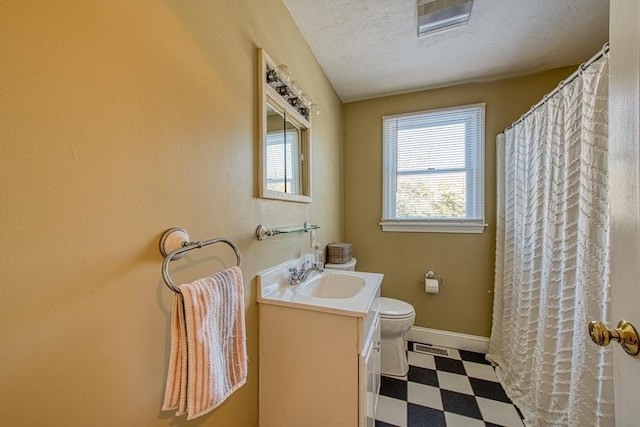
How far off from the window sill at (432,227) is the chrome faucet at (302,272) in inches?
→ 41.5

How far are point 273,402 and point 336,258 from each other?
3.66 ft

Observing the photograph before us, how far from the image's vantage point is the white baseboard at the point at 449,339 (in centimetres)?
216

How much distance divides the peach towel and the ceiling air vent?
5.95ft

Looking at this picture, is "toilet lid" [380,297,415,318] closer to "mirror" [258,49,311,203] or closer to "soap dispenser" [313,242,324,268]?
"soap dispenser" [313,242,324,268]

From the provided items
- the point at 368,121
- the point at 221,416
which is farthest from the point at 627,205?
the point at 368,121

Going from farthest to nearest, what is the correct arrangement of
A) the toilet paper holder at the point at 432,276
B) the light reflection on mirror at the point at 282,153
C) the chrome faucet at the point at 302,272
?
the toilet paper holder at the point at 432,276
the chrome faucet at the point at 302,272
the light reflection on mirror at the point at 282,153

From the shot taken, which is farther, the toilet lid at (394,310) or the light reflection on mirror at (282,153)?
the toilet lid at (394,310)

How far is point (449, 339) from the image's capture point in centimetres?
224

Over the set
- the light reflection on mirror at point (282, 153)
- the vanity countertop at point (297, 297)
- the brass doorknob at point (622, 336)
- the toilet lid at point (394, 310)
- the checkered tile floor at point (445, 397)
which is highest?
the light reflection on mirror at point (282, 153)

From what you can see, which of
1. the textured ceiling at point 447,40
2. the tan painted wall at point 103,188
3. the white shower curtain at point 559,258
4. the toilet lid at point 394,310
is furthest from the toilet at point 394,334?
the textured ceiling at point 447,40

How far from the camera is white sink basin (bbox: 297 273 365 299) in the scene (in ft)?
5.01

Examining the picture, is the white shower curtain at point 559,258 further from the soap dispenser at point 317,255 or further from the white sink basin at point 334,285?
the soap dispenser at point 317,255

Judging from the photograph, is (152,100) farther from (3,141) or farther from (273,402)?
(273,402)

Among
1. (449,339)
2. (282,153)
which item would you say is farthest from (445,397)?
(282,153)
